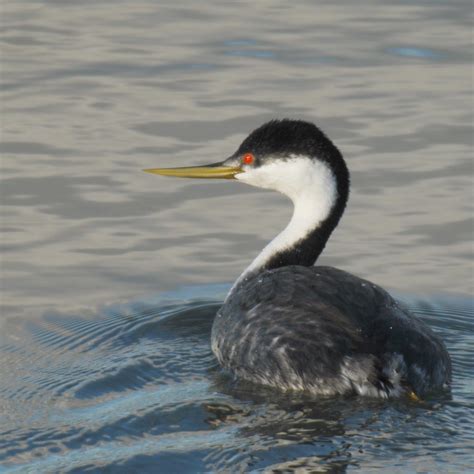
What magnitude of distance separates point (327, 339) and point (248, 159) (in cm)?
200

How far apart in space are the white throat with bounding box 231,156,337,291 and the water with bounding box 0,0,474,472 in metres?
0.73

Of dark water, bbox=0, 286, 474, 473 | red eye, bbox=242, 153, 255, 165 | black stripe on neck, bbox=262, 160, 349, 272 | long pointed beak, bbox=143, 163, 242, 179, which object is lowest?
dark water, bbox=0, 286, 474, 473

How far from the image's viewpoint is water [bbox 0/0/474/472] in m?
7.24

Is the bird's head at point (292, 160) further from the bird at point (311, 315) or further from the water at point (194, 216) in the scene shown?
the water at point (194, 216)

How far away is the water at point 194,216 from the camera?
23.7 ft

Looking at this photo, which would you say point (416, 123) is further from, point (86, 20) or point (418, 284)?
point (86, 20)

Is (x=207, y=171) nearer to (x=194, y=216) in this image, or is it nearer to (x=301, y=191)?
(x=301, y=191)

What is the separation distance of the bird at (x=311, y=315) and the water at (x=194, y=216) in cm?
14

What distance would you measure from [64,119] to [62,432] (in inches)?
231

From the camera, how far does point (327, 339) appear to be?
7688mm

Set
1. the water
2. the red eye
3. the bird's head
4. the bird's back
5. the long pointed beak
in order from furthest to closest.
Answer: the long pointed beak, the red eye, the bird's head, the bird's back, the water

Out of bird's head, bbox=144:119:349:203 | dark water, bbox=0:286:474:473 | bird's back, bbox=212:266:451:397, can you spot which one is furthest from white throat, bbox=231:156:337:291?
dark water, bbox=0:286:474:473

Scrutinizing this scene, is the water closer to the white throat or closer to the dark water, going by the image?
the dark water

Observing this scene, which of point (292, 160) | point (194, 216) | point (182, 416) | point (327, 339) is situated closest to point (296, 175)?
point (292, 160)
